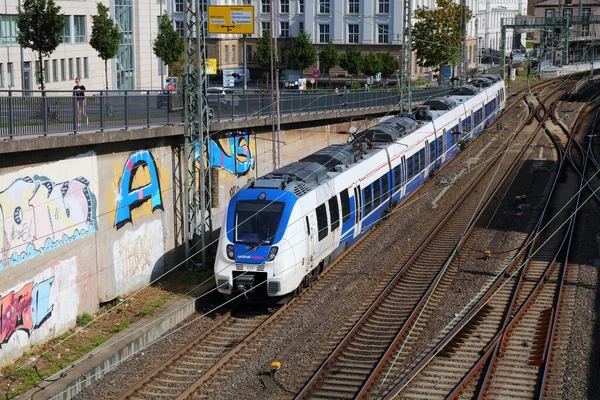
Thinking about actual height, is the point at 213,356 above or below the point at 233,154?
below

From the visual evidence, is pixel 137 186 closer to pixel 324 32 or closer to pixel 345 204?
pixel 345 204

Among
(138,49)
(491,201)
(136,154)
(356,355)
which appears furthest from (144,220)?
(138,49)

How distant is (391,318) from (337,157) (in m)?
6.37

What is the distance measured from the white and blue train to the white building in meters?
19.5

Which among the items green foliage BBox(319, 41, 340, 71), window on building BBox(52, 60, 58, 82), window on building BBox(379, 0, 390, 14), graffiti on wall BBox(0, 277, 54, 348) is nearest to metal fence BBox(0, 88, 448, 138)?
graffiti on wall BBox(0, 277, 54, 348)

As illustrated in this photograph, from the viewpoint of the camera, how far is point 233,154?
26.7 meters

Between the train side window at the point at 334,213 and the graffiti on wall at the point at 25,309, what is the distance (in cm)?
690

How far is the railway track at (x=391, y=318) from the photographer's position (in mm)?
15461

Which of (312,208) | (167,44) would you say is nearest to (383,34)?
(167,44)

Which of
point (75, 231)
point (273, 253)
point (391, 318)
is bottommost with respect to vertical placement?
point (391, 318)

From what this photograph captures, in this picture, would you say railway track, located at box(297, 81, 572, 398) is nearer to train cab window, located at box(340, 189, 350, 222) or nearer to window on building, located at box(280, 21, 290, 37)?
train cab window, located at box(340, 189, 350, 222)

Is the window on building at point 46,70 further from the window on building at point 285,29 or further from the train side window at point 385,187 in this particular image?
the window on building at point 285,29

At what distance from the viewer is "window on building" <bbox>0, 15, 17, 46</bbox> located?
41.1m

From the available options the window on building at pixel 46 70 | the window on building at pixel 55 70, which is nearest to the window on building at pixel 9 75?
the window on building at pixel 46 70
